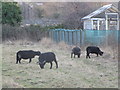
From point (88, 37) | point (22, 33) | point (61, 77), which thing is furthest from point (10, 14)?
point (61, 77)

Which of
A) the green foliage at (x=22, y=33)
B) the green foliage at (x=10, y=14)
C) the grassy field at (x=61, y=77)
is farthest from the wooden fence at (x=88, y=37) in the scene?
the green foliage at (x=10, y=14)

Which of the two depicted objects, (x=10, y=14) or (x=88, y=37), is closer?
(x=88, y=37)

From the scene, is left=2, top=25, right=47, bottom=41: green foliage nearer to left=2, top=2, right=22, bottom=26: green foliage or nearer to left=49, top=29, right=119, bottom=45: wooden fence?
left=2, top=2, right=22, bottom=26: green foliage

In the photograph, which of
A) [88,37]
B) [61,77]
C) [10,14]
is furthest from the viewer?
[10,14]

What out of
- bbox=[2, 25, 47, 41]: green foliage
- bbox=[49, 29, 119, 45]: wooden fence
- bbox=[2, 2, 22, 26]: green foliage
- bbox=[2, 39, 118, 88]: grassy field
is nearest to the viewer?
bbox=[2, 39, 118, 88]: grassy field

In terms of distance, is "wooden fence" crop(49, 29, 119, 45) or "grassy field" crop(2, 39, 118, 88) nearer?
"grassy field" crop(2, 39, 118, 88)

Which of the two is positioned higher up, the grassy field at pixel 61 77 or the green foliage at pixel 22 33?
the green foliage at pixel 22 33

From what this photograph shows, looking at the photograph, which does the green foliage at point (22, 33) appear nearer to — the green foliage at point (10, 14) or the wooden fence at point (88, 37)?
the green foliage at point (10, 14)

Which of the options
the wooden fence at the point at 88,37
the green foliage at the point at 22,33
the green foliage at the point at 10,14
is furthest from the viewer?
the green foliage at the point at 10,14

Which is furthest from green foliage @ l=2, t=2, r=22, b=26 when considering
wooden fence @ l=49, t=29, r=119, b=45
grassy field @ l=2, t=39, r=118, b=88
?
grassy field @ l=2, t=39, r=118, b=88

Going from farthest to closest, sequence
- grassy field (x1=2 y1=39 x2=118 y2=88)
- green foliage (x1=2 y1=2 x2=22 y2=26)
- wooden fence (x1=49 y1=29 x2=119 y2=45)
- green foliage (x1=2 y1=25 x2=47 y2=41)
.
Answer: green foliage (x1=2 y1=2 x2=22 y2=26), green foliage (x1=2 y1=25 x2=47 y2=41), wooden fence (x1=49 y1=29 x2=119 y2=45), grassy field (x1=2 y1=39 x2=118 y2=88)

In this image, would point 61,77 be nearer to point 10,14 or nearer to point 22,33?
point 22,33

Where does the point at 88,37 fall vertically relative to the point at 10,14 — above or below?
below

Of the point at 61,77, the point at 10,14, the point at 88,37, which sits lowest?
the point at 61,77
